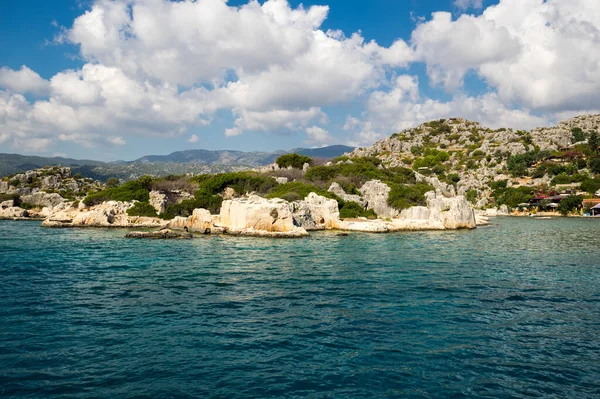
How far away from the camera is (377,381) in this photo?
8180 mm

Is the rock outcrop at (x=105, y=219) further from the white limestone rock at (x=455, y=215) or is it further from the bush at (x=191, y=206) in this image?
the white limestone rock at (x=455, y=215)

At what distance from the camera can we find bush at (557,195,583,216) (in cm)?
6906

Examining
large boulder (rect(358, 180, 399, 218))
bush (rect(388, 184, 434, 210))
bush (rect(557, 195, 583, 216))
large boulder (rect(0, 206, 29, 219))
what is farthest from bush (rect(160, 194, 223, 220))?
bush (rect(557, 195, 583, 216))

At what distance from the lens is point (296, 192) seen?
176ft

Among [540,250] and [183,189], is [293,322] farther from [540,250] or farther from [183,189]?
[183,189]

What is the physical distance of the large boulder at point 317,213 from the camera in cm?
4356

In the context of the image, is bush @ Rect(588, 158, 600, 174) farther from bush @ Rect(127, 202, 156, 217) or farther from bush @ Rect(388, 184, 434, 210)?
bush @ Rect(127, 202, 156, 217)

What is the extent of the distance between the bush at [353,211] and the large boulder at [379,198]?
112cm

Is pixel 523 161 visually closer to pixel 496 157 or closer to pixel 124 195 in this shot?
pixel 496 157

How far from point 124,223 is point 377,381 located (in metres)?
46.9

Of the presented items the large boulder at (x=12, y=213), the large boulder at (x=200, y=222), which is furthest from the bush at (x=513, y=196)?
the large boulder at (x=12, y=213)

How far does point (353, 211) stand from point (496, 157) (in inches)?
2831

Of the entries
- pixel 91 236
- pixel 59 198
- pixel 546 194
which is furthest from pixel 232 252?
pixel 546 194

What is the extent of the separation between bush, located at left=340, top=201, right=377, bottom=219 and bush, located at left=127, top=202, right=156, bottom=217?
24.9 metres
